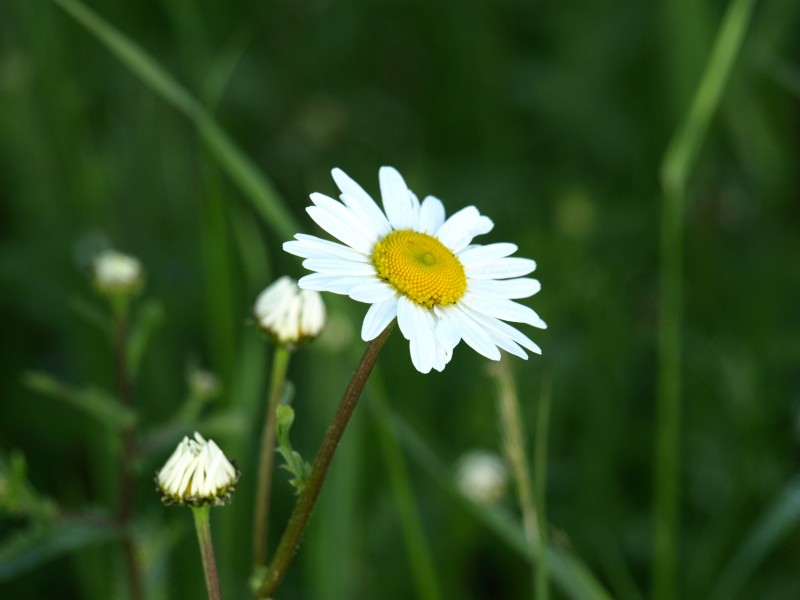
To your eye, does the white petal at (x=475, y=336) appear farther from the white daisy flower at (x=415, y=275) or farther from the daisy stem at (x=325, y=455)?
the daisy stem at (x=325, y=455)

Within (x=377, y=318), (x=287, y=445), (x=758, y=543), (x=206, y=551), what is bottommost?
(x=206, y=551)

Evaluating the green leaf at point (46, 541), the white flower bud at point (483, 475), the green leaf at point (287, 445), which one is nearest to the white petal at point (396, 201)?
the green leaf at point (287, 445)

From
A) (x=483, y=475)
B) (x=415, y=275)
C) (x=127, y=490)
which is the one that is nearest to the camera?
(x=415, y=275)

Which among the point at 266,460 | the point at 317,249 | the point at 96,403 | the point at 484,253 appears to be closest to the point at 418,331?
the point at 317,249

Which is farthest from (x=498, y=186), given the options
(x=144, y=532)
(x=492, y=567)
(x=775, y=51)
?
(x=144, y=532)

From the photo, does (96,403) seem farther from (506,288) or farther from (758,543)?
(758,543)

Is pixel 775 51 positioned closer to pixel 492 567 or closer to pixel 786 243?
pixel 786 243
